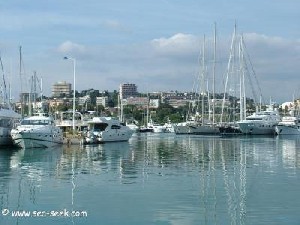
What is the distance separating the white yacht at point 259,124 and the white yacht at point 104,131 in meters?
47.0

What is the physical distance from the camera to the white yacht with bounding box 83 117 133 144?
7569 cm

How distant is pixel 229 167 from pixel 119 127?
44.7m

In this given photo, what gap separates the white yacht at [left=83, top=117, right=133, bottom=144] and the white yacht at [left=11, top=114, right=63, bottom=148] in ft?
31.1

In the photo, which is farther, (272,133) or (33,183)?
(272,133)

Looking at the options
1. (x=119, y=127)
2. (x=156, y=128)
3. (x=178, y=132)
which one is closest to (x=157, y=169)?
(x=119, y=127)

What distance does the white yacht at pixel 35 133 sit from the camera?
61.7 m

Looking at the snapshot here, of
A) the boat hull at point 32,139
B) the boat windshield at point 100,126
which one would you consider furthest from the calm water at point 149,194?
the boat windshield at point 100,126

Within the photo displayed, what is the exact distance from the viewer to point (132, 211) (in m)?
21.4

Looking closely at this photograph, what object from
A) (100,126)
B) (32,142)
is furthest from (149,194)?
(100,126)

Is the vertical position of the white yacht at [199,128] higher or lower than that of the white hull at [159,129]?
higher

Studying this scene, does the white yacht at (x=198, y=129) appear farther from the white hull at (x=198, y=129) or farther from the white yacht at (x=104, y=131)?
the white yacht at (x=104, y=131)

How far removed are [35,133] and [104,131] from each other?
18175 mm

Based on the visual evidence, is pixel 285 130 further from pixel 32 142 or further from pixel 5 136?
pixel 5 136

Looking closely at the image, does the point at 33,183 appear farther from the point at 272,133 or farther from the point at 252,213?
the point at 272,133
